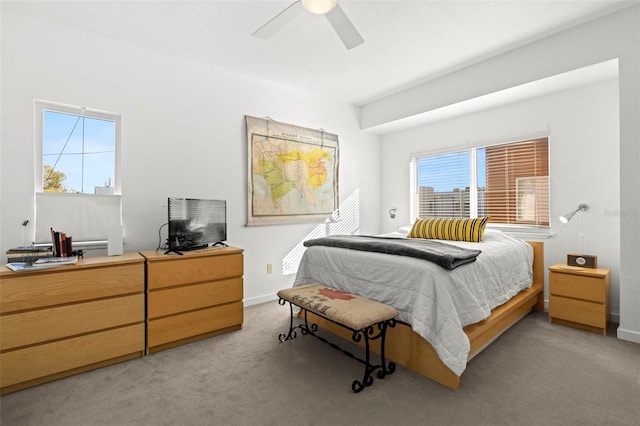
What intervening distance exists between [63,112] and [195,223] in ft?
4.72

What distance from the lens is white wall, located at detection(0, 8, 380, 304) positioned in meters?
2.47

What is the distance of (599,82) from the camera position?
312 cm

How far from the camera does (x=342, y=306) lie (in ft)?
7.00

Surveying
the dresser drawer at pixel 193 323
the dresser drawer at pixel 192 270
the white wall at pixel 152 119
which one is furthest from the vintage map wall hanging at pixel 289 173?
the dresser drawer at pixel 193 323

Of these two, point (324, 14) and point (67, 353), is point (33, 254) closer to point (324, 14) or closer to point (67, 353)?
point (67, 353)

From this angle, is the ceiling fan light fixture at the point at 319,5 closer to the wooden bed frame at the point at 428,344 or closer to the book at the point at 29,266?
the wooden bed frame at the point at 428,344

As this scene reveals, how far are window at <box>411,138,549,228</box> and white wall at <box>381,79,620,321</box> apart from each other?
0.13 meters

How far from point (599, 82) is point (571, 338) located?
2491 millimetres

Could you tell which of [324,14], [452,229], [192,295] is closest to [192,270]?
[192,295]

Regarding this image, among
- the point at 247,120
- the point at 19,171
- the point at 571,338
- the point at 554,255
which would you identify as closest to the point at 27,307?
the point at 19,171

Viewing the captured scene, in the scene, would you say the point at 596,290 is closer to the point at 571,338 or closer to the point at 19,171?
the point at 571,338

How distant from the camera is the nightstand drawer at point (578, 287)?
273cm

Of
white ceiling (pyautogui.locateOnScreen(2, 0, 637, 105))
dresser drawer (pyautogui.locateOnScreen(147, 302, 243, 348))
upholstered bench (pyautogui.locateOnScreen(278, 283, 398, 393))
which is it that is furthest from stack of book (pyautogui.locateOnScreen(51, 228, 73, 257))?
white ceiling (pyautogui.locateOnScreen(2, 0, 637, 105))

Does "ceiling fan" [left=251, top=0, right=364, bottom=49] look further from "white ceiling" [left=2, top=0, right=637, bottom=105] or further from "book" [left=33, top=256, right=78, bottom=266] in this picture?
"book" [left=33, top=256, right=78, bottom=266]
